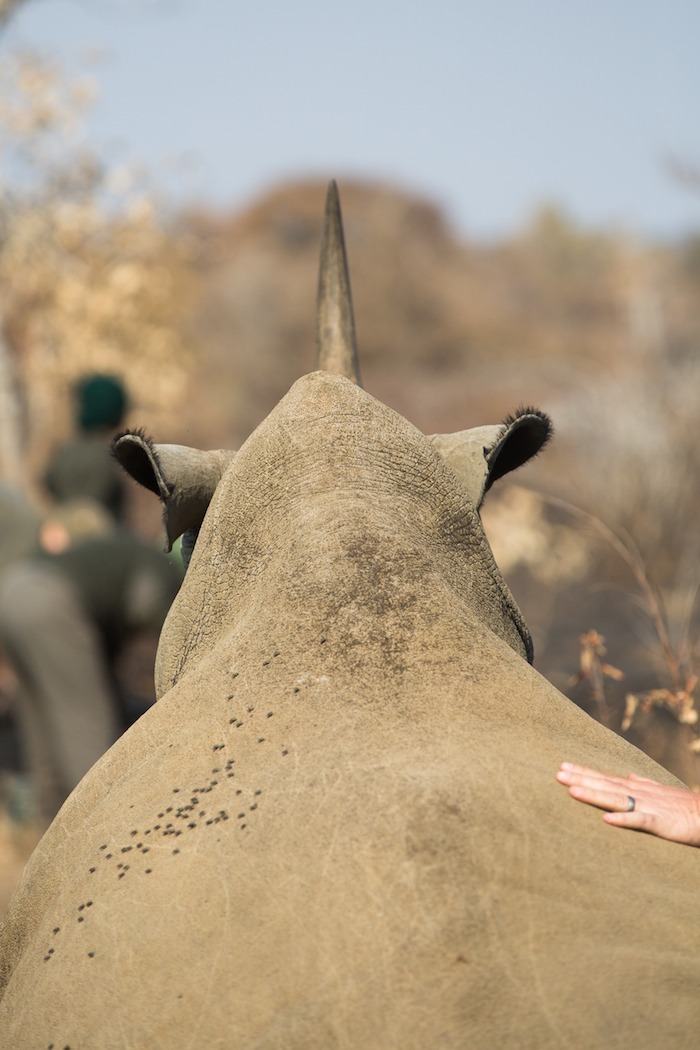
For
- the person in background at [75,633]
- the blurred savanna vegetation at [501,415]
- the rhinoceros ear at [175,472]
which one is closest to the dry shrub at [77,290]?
the blurred savanna vegetation at [501,415]

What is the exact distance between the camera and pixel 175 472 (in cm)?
192

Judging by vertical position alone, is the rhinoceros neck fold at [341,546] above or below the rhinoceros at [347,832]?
above

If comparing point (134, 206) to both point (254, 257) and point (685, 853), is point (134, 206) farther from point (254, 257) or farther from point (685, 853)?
point (254, 257)

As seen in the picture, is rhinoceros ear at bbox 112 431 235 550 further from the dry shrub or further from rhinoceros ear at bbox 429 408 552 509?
the dry shrub

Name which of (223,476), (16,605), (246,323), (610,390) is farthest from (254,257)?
(223,476)

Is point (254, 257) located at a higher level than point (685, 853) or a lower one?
higher

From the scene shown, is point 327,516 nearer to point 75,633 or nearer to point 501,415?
point 75,633

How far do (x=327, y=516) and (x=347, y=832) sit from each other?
579 millimetres

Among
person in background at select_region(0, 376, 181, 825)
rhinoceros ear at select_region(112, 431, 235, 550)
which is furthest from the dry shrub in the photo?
rhinoceros ear at select_region(112, 431, 235, 550)

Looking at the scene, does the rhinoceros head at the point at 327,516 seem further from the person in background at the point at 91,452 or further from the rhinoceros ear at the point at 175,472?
the person in background at the point at 91,452

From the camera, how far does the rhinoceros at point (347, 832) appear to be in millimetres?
1096

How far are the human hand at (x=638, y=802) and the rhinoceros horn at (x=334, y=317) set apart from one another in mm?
1084

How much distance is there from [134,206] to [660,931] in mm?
9518

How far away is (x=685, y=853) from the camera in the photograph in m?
1.36
